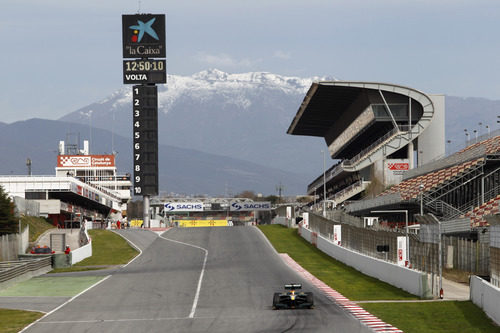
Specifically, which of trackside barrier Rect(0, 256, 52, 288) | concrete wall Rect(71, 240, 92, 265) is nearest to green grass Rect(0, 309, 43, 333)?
trackside barrier Rect(0, 256, 52, 288)

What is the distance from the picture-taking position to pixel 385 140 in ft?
384

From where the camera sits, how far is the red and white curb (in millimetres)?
29594

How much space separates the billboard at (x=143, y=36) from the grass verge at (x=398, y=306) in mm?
65050

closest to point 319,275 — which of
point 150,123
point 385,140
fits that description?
point 385,140

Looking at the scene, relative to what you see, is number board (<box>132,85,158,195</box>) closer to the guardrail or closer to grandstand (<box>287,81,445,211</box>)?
grandstand (<box>287,81,445,211</box>)

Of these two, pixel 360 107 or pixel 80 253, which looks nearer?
pixel 80 253

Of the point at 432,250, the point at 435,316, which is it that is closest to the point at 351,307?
the point at 435,316

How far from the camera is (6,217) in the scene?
261 ft

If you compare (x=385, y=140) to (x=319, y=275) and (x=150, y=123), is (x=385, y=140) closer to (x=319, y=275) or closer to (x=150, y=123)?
(x=150, y=123)

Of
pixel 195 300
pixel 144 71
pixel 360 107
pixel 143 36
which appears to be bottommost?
pixel 195 300

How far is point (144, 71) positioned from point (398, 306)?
93.0 meters

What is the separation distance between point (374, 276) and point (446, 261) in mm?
4049

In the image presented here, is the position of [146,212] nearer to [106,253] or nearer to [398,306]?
[106,253]

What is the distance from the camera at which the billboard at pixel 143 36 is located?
12438cm
